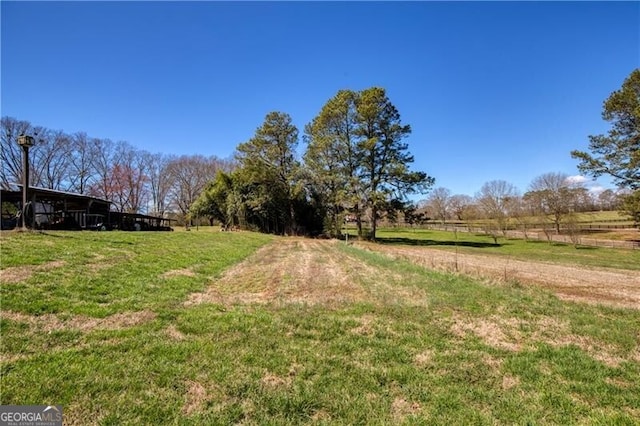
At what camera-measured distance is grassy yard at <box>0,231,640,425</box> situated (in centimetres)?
316

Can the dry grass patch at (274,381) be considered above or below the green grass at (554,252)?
above

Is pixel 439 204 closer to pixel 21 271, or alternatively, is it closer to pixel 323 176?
pixel 323 176

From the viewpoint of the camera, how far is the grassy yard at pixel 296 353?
316 cm

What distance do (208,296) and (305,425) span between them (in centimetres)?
481

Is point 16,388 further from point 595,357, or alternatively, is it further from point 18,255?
point 595,357

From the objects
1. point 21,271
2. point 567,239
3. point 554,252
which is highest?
point 21,271

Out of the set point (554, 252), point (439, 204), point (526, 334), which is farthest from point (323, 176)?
point (439, 204)

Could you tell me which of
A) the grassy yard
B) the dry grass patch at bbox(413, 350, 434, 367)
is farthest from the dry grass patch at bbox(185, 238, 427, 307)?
the dry grass patch at bbox(413, 350, 434, 367)

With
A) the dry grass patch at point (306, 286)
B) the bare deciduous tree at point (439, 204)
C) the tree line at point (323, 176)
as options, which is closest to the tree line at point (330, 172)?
the tree line at point (323, 176)

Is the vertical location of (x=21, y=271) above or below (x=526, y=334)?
above

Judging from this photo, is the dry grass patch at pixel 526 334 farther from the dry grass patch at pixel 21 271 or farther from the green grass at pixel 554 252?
the green grass at pixel 554 252

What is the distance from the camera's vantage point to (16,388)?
312 centimetres

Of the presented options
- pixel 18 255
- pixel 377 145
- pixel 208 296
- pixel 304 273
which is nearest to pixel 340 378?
pixel 208 296

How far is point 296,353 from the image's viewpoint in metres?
4.39
